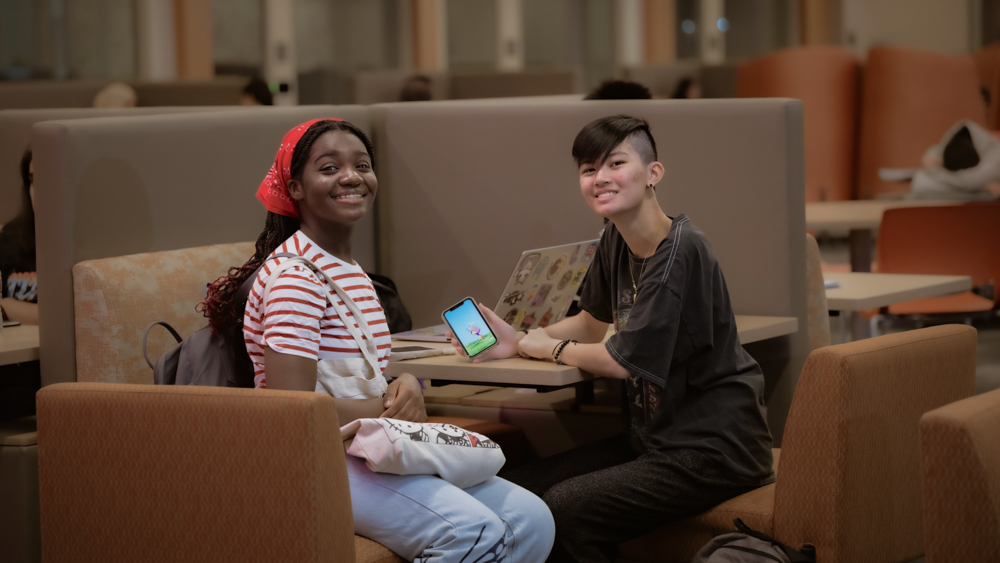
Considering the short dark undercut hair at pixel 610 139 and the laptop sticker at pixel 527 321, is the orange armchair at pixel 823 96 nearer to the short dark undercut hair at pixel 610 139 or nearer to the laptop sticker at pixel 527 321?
the laptop sticker at pixel 527 321

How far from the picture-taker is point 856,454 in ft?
6.66

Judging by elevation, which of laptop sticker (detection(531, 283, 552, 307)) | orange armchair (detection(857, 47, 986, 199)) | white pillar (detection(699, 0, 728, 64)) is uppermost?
white pillar (detection(699, 0, 728, 64))

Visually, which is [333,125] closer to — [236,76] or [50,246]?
[50,246]

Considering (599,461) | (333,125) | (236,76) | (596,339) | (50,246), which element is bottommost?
(599,461)

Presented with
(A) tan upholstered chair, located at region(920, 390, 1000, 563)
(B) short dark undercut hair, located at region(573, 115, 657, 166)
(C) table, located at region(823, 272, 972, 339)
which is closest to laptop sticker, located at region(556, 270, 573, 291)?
(B) short dark undercut hair, located at region(573, 115, 657, 166)

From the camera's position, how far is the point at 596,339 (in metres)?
2.63

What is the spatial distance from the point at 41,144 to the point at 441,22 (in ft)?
17.5

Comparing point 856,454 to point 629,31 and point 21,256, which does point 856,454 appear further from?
point 629,31

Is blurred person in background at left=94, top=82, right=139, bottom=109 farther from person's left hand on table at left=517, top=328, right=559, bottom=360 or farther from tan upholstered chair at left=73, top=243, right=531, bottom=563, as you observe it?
person's left hand on table at left=517, top=328, right=559, bottom=360

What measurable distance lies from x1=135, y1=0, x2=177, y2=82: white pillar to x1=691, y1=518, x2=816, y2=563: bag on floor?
17.5 feet

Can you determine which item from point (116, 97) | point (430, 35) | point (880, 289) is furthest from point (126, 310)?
point (430, 35)

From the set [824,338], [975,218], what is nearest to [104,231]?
[824,338]

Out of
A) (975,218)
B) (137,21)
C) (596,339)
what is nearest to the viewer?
(596,339)

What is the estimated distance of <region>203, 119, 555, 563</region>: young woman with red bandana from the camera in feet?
6.29
